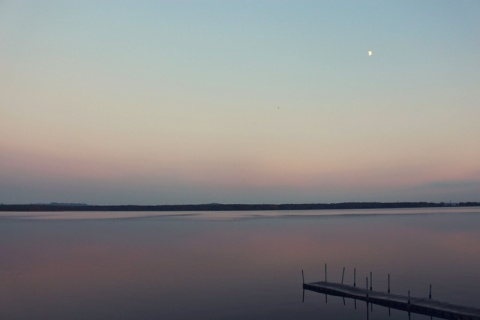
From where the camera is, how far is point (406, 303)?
20922 mm

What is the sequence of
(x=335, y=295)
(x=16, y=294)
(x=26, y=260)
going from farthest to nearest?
(x=26, y=260) → (x=16, y=294) → (x=335, y=295)

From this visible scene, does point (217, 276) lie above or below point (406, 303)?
below

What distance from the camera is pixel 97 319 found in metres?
21.4

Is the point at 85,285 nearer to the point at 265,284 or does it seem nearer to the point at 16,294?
the point at 16,294

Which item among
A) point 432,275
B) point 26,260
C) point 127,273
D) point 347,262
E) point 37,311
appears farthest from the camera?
point 26,260

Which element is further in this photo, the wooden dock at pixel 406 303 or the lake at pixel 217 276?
the lake at pixel 217 276

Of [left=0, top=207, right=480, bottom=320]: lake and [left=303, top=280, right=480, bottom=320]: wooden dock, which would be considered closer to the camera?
[left=303, top=280, right=480, bottom=320]: wooden dock

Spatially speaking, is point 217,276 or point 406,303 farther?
point 217,276

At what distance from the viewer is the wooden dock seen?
1903 centimetres

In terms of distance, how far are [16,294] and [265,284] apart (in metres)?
13.0

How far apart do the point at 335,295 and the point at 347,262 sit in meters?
13.6

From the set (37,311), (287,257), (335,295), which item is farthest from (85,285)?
(287,257)

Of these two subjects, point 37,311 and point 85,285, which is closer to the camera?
point 37,311

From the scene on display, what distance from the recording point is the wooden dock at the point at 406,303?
19.0 m
